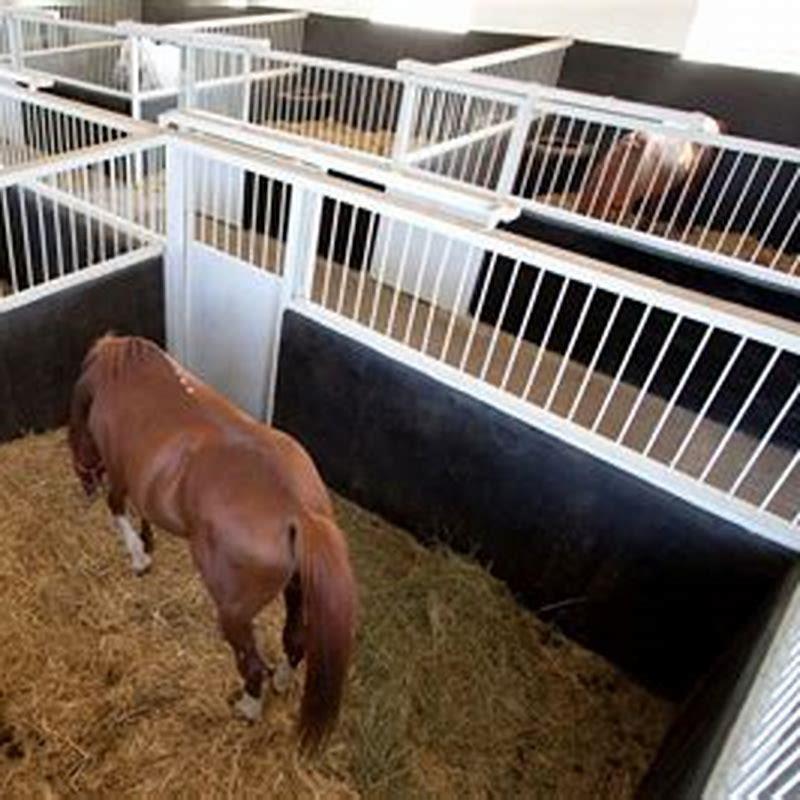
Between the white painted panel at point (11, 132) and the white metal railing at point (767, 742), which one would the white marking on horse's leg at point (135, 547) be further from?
the white painted panel at point (11, 132)

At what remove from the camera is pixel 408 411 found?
6.73 ft

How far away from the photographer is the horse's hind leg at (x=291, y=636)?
144 centimetres

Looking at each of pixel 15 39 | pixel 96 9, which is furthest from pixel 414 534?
pixel 96 9

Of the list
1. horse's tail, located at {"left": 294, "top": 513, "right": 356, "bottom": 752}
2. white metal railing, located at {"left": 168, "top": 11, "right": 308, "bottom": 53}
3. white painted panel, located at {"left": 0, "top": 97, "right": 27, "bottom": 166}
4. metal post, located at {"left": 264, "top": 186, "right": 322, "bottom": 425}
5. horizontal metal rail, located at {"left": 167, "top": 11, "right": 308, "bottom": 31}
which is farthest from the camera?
white metal railing, located at {"left": 168, "top": 11, "right": 308, "bottom": 53}

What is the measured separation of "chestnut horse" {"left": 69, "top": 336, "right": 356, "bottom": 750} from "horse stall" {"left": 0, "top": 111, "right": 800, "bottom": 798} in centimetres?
32

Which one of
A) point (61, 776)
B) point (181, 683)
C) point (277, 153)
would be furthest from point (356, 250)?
point (61, 776)

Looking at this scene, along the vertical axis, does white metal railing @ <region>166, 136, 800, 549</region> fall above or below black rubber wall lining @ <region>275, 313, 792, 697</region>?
above

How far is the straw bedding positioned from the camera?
158 cm

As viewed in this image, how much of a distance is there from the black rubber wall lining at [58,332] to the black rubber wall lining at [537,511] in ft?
1.89

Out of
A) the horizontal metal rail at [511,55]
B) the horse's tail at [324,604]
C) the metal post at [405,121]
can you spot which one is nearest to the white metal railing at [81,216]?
the metal post at [405,121]

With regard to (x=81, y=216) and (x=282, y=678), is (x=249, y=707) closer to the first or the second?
(x=282, y=678)

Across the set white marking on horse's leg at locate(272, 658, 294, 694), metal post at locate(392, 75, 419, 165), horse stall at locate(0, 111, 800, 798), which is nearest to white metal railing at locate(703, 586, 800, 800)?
horse stall at locate(0, 111, 800, 798)

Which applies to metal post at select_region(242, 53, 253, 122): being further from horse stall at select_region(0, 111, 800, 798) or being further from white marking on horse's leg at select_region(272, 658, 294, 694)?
white marking on horse's leg at select_region(272, 658, 294, 694)

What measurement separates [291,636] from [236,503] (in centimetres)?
41
